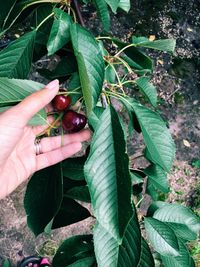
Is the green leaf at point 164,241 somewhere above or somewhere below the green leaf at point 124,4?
below

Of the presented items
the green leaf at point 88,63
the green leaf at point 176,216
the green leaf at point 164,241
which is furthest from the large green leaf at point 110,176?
the green leaf at point 176,216

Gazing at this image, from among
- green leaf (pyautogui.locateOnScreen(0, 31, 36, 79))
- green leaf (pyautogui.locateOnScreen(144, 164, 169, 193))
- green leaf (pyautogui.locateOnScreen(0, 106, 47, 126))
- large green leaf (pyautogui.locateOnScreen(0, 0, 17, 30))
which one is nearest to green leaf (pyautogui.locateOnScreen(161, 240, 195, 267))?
green leaf (pyautogui.locateOnScreen(144, 164, 169, 193))

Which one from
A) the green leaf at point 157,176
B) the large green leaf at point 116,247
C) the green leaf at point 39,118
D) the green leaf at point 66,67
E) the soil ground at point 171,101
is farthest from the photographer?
the soil ground at point 171,101

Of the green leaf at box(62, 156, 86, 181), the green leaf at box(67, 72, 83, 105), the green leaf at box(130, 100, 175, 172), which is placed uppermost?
the green leaf at box(67, 72, 83, 105)

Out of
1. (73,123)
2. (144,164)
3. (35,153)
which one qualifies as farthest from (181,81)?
(73,123)

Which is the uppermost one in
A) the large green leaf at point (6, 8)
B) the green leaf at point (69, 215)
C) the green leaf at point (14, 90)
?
the large green leaf at point (6, 8)

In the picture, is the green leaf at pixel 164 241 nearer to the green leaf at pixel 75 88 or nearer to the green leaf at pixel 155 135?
the green leaf at pixel 155 135

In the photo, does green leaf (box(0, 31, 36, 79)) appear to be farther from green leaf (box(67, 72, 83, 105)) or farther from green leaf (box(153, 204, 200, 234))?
green leaf (box(153, 204, 200, 234))
